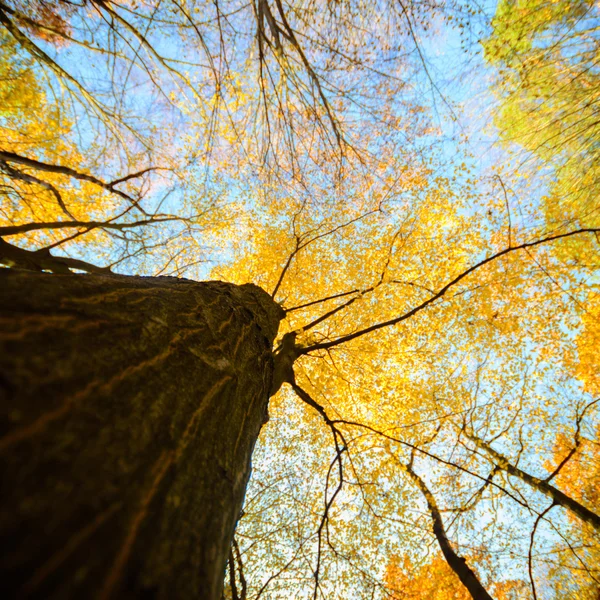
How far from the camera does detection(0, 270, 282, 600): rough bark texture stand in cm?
51

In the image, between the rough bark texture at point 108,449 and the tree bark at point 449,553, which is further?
the tree bark at point 449,553

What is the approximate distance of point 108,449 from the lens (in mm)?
695

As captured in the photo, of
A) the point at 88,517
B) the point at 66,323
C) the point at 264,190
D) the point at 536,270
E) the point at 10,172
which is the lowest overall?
the point at 88,517

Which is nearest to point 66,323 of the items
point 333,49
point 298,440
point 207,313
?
point 207,313

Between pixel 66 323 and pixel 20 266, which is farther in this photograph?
pixel 20 266

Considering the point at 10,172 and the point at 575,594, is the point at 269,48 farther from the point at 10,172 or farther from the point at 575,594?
the point at 575,594

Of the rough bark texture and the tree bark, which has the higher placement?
the tree bark

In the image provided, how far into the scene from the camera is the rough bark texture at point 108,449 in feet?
1.66

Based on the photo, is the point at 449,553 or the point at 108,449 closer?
the point at 108,449

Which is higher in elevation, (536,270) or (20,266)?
(536,270)

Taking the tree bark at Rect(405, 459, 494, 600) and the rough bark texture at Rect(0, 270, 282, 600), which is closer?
the rough bark texture at Rect(0, 270, 282, 600)

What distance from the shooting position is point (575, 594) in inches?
271

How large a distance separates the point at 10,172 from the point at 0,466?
3.58 m

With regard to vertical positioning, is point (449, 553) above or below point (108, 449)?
above
